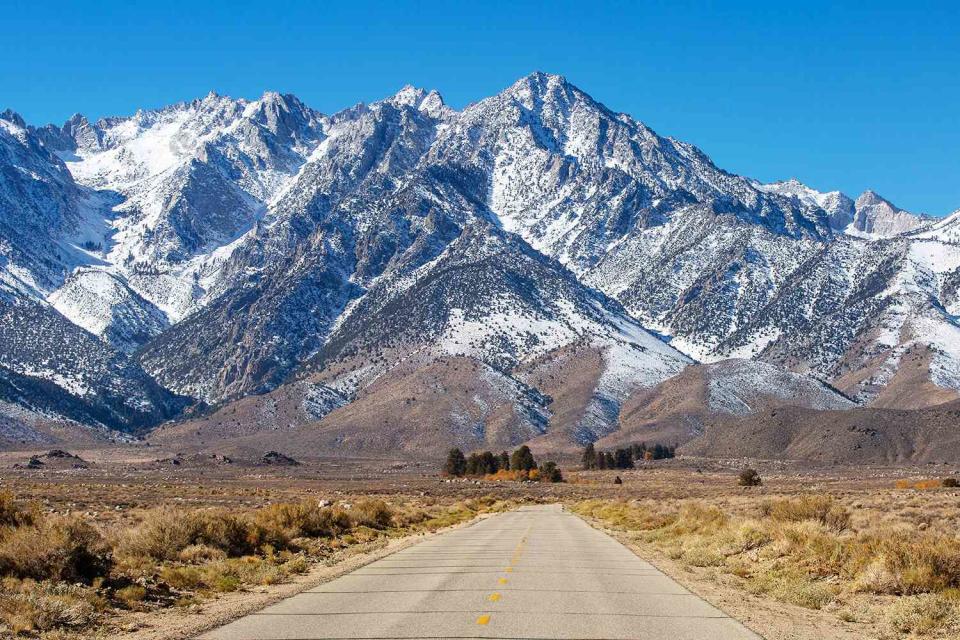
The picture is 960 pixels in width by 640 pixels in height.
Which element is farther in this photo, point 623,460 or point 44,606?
point 623,460

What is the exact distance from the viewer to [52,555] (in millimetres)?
19234

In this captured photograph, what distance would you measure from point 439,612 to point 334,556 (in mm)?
14150

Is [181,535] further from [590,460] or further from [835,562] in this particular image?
[590,460]

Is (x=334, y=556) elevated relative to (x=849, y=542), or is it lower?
lower

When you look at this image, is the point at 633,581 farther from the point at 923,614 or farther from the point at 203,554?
the point at 203,554

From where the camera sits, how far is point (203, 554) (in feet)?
84.3

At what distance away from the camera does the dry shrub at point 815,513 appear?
3109 centimetres

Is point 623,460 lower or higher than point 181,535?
higher

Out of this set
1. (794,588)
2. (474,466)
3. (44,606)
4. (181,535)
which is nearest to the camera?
(44,606)

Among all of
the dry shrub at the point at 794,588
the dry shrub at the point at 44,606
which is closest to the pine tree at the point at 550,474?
the dry shrub at the point at 794,588

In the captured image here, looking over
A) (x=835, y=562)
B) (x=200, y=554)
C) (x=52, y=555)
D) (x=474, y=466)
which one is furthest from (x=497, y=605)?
(x=474, y=466)

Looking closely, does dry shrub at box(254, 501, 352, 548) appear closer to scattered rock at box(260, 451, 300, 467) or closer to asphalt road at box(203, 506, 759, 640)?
asphalt road at box(203, 506, 759, 640)

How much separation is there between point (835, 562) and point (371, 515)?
25.9 meters

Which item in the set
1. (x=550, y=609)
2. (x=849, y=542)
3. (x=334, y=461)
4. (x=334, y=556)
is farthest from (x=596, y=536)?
(x=334, y=461)
